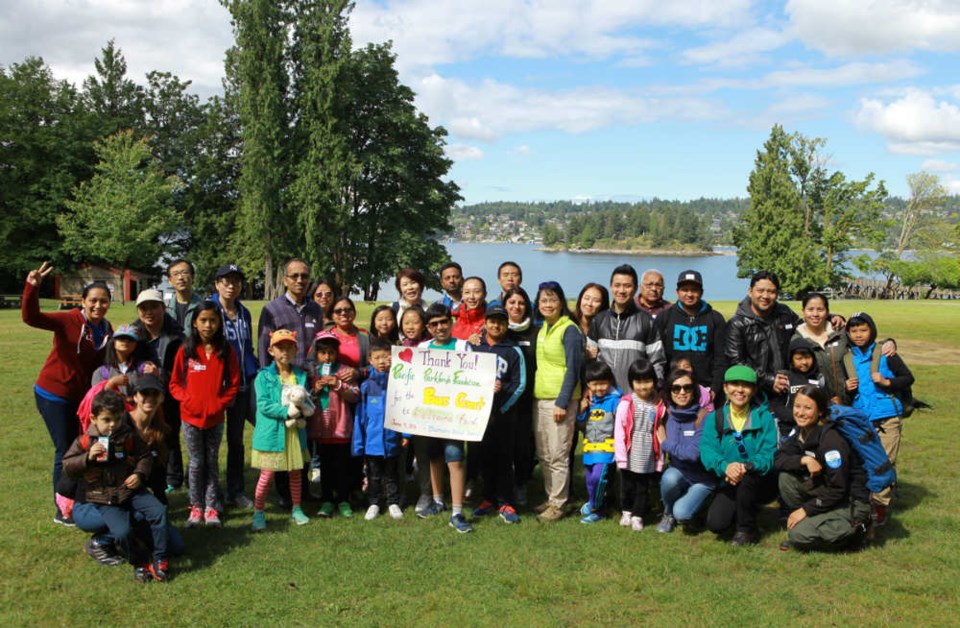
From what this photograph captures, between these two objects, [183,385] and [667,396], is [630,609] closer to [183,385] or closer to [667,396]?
[667,396]

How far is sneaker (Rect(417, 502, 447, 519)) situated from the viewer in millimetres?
6758

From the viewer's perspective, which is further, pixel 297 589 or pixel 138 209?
pixel 138 209

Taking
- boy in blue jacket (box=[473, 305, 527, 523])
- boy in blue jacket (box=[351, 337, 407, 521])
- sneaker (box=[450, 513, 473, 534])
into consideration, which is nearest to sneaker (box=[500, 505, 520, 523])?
boy in blue jacket (box=[473, 305, 527, 523])

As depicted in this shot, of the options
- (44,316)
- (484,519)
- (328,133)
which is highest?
(328,133)

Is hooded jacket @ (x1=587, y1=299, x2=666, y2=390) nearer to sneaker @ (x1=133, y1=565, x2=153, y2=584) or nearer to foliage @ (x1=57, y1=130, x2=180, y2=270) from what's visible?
sneaker @ (x1=133, y1=565, x2=153, y2=584)

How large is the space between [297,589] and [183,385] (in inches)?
84.5

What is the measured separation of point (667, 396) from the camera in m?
6.61

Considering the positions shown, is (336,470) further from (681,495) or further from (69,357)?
(681,495)

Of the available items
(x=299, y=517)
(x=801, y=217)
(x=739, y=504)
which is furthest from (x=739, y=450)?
(x=801, y=217)

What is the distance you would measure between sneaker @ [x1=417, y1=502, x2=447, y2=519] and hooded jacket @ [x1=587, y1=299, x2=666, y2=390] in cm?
204

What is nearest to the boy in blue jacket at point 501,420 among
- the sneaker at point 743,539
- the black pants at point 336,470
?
the black pants at point 336,470

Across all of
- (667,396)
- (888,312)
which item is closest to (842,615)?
(667,396)

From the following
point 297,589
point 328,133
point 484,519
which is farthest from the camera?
point 328,133

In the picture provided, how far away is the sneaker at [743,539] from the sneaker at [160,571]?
15.0 ft
